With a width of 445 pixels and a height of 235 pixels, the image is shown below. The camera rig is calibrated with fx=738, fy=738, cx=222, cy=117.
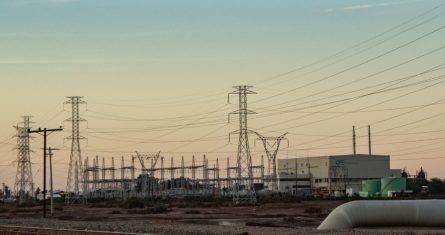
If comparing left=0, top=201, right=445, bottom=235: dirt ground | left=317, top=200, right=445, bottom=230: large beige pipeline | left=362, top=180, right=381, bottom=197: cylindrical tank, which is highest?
left=317, top=200, right=445, bottom=230: large beige pipeline

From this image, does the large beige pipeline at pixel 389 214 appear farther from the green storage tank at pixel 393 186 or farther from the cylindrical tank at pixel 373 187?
the cylindrical tank at pixel 373 187

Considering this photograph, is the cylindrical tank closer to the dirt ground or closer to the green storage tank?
the green storage tank

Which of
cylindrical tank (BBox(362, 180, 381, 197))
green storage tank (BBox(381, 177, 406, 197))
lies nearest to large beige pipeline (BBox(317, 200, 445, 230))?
green storage tank (BBox(381, 177, 406, 197))

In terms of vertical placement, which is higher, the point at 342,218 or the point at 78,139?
the point at 78,139

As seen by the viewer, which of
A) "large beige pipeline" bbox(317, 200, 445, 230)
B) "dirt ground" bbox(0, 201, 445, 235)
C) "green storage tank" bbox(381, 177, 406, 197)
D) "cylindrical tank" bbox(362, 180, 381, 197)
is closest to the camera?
"dirt ground" bbox(0, 201, 445, 235)

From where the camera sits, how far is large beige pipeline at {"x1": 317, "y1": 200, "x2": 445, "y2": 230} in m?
38.8

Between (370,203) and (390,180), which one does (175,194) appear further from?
(370,203)

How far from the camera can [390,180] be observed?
159 meters

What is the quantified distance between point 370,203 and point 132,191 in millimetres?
156043

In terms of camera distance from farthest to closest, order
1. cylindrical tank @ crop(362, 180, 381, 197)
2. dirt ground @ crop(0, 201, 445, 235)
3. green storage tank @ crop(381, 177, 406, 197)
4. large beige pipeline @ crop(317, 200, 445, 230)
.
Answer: cylindrical tank @ crop(362, 180, 381, 197)
green storage tank @ crop(381, 177, 406, 197)
large beige pipeline @ crop(317, 200, 445, 230)
dirt ground @ crop(0, 201, 445, 235)

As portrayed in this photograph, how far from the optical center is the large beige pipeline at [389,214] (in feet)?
127

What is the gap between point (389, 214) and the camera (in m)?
39.5

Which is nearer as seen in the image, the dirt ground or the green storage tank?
Result: the dirt ground

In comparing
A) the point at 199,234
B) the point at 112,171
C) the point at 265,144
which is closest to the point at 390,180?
the point at 265,144
